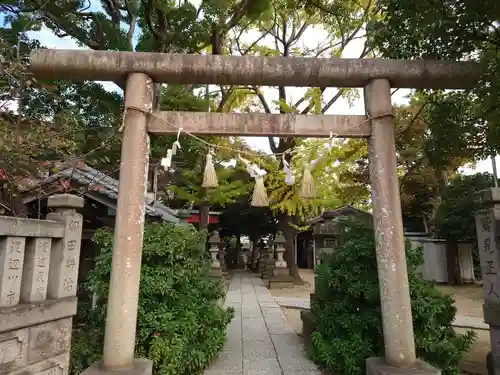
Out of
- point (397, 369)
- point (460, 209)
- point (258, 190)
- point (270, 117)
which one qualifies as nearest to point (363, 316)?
point (397, 369)

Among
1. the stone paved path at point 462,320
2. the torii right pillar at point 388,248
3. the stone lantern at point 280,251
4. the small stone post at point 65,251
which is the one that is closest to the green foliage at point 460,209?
the stone paved path at point 462,320

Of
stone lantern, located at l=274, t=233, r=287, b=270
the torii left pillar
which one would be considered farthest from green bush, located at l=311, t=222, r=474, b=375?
stone lantern, located at l=274, t=233, r=287, b=270

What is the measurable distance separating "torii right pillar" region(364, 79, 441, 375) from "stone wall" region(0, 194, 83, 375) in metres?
3.51

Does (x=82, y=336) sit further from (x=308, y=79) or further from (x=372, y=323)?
(x=308, y=79)

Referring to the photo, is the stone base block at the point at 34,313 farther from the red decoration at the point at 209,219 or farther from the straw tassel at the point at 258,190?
the red decoration at the point at 209,219

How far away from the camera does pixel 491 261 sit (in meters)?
4.86

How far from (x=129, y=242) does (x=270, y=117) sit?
2336mm

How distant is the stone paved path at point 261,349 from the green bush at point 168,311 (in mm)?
572

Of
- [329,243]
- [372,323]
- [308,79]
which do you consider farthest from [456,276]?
[308,79]

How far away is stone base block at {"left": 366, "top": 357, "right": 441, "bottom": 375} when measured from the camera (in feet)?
12.0

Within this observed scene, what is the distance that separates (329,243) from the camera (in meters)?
19.4

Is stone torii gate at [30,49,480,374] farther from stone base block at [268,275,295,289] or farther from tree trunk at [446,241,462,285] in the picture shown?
tree trunk at [446,241,462,285]

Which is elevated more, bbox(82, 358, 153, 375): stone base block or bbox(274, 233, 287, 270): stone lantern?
bbox(274, 233, 287, 270): stone lantern

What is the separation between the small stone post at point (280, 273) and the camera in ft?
53.4
